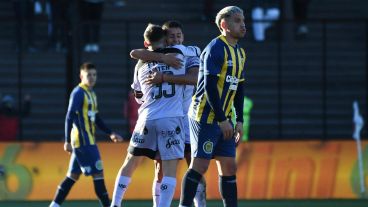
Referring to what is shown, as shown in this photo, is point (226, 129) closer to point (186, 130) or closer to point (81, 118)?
point (186, 130)

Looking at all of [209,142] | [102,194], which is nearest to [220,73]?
[209,142]

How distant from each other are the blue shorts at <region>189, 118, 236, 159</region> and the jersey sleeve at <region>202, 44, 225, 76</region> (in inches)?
22.9

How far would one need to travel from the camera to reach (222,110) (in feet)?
39.8

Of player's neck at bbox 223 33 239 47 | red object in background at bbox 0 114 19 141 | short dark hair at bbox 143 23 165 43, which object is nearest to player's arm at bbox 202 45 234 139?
player's neck at bbox 223 33 239 47

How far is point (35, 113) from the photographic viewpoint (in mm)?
21906

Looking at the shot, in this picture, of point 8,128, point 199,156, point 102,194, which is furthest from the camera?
point 8,128

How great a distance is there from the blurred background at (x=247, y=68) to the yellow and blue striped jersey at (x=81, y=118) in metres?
4.84

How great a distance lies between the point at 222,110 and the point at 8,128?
924cm

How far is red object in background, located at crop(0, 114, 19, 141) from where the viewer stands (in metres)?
20.6

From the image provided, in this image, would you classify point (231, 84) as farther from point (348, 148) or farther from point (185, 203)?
point (348, 148)

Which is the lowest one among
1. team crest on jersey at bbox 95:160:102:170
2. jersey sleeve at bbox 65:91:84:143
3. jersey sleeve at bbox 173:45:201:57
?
team crest on jersey at bbox 95:160:102:170

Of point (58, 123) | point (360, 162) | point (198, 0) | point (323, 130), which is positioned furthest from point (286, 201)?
point (198, 0)

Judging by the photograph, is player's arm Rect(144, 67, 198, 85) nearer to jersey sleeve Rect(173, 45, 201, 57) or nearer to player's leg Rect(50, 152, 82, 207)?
jersey sleeve Rect(173, 45, 201, 57)

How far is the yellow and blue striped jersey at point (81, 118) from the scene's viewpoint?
1584cm
